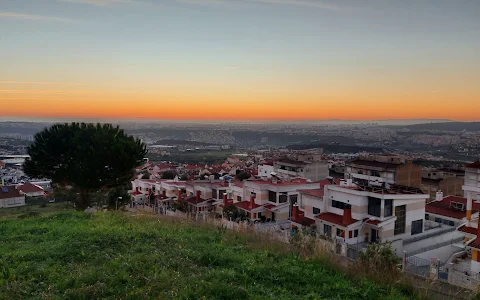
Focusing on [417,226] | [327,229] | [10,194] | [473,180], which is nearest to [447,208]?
[473,180]

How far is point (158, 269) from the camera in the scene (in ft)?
18.0

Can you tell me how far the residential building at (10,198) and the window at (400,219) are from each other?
34539mm

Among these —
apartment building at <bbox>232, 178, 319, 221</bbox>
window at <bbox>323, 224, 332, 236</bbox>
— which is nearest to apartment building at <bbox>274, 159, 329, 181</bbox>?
apartment building at <bbox>232, 178, 319, 221</bbox>

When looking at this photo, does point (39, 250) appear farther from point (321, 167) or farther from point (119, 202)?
point (321, 167)

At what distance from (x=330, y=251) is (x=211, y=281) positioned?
8.98 feet

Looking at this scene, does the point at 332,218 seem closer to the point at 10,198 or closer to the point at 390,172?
the point at 390,172

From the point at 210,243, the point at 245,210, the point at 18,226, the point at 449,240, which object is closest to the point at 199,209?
the point at 245,210

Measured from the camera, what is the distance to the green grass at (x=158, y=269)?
15.7ft

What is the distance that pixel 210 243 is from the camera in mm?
7539

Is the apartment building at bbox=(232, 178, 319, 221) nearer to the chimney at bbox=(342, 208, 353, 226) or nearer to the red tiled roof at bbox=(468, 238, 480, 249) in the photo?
the chimney at bbox=(342, 208, 353, 226)

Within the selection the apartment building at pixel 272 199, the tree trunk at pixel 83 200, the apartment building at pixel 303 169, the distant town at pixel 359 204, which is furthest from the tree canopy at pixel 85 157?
the apartment building at pixel 303 169

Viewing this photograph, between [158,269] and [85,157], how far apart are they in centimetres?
1269

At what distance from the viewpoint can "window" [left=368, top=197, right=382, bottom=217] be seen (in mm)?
18859

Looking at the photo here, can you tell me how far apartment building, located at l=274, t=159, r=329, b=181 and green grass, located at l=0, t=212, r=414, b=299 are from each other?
33.7 meters
